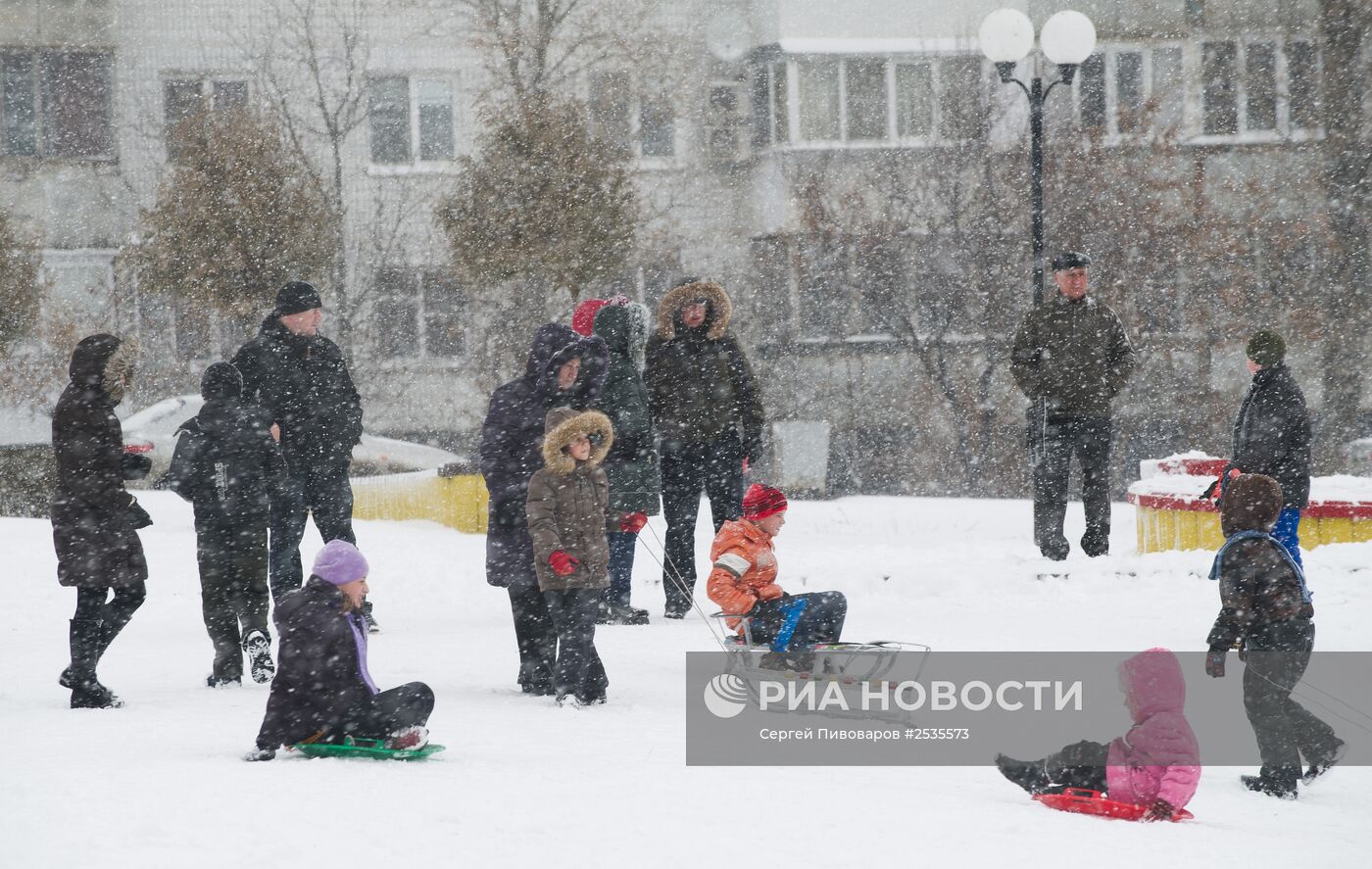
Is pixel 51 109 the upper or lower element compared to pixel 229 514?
upper

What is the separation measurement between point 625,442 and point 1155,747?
465 cm

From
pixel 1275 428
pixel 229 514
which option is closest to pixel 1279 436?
pixel 1275 428

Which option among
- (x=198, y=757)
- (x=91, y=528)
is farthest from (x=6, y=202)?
(x=198, y=757)

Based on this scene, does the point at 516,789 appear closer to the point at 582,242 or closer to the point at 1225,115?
the point at 582,242

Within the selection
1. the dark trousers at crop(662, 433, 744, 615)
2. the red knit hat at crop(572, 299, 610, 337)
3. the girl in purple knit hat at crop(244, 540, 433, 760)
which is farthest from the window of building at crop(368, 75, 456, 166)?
the girl in purple knit hat at crop(244, 540, 433, 760)

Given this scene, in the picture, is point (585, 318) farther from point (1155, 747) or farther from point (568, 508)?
point (1155, 747)

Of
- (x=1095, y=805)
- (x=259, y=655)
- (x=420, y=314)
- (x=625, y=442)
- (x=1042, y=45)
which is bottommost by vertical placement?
(x=1095, y=805)

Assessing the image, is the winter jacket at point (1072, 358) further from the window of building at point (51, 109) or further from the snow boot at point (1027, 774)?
the window of building at point (51, 109)

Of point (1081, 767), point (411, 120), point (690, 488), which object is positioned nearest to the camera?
point (1081, 767)

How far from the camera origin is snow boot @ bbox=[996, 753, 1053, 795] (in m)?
5.66

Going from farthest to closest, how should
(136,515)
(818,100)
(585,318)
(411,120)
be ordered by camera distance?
1. (411,120)
2. (818,100)
3. (585,318)
4. (136,515)

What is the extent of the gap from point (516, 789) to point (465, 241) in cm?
1541

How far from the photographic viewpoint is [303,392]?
346 inches

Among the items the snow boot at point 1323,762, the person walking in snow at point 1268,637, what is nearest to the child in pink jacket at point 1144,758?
the person walking in snow at point 1268,637
